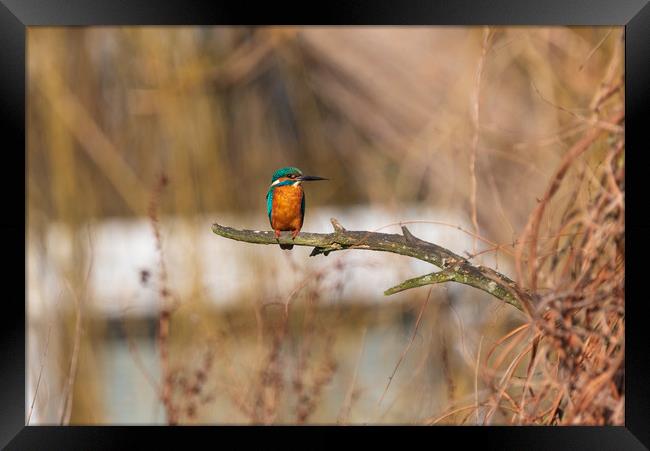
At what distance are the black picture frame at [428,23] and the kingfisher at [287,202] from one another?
2.28 ft

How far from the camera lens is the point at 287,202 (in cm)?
239

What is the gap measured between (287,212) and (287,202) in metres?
0.04

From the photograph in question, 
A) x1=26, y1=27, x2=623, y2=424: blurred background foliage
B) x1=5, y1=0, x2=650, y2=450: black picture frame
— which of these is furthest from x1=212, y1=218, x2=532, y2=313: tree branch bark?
x1=26, y1=27, x2=623, y2=424: blurred background foliage

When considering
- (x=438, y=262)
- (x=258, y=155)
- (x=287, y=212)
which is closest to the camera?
(x=438, y=262)

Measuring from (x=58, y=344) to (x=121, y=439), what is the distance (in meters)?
1.36

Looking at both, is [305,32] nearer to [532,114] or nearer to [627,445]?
[532,114]

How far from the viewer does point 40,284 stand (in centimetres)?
275

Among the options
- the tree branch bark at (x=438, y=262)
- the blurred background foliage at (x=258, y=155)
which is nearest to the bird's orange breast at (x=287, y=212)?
the blurred background foliage at (x=258, y=155)

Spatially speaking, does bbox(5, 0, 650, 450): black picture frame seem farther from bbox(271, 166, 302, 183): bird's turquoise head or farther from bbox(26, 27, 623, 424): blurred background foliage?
bbox(271, 166, 302, 183): bird's turquoise head

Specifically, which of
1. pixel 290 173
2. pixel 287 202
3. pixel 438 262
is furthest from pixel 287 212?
pixel 438 262

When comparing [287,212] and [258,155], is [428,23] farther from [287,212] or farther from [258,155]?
[258,155]

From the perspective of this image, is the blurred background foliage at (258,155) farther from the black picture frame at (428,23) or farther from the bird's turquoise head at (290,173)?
the black picture frame at (428,23)

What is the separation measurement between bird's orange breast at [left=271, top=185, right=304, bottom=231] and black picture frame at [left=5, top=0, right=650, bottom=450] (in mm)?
737

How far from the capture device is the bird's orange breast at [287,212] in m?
2.37
